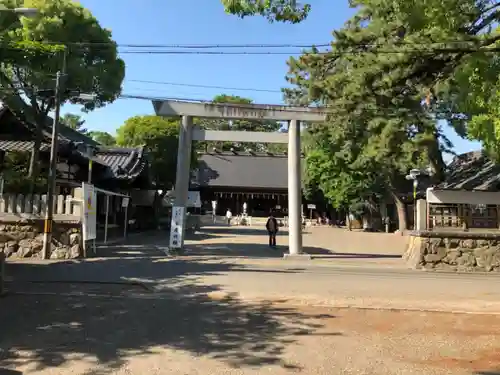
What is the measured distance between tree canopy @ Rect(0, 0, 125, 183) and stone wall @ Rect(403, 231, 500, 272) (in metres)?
11.6

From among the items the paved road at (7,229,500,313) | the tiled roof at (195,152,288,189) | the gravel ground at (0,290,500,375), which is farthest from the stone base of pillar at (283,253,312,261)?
the tiled roof at (195,152,288,189)

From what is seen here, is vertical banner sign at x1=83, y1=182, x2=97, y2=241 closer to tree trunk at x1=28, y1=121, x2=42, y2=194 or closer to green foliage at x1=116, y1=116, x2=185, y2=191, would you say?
tree trunk at x1=28, y1=121, x2=42, y2=194

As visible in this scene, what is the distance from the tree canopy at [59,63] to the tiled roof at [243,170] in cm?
3390

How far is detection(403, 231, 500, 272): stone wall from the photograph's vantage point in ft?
49.1

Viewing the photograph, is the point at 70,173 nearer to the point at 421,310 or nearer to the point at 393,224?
the point at 421,310

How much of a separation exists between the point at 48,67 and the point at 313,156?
95.3 feet

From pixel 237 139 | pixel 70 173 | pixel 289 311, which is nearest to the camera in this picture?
pixel 289 311

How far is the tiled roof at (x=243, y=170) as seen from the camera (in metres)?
53.5

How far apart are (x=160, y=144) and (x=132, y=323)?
2663 centimetres

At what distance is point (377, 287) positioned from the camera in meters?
11.1

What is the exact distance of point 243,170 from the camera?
56469mm

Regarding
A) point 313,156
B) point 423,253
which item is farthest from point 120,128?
point 423,253

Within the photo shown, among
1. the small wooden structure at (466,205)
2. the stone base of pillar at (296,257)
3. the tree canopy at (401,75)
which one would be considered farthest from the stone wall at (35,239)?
the small wooden structure at (466,205)

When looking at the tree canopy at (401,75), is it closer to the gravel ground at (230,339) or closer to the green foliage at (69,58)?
the gravel ground at (230,339)
